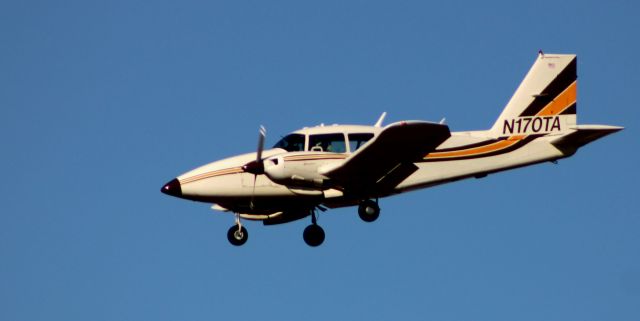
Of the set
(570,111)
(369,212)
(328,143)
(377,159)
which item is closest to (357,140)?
(328,143)

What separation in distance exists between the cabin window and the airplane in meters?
0.03

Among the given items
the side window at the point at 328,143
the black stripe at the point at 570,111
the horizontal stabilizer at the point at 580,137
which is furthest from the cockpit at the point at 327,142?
the black stripe at the point at 570,111

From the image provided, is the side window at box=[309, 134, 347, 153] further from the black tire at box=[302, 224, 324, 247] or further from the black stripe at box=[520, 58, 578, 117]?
the black stripe at box=[520, 58, 578, 117]

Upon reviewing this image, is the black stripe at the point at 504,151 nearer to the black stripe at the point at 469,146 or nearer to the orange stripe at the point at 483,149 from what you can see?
the orange stripe at the point at 483,149

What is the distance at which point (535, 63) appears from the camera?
28.9 metres

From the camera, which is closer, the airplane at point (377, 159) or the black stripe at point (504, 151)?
the airplane at point (377, 159)

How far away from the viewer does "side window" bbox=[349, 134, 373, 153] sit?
87.9 feet

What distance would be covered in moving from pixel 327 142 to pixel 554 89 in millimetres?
6197

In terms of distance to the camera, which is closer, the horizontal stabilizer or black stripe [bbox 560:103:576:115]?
the horizontal stabilizer

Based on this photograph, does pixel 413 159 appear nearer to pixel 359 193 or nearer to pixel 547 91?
pixel 359 193

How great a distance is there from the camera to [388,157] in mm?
25922

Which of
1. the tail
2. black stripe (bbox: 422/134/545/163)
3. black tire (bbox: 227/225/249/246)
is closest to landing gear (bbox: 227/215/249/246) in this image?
black tire (bbox: 227/225/249/246)

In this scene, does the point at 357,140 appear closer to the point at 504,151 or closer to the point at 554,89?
the point at 504,151

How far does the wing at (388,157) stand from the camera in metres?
24.7
